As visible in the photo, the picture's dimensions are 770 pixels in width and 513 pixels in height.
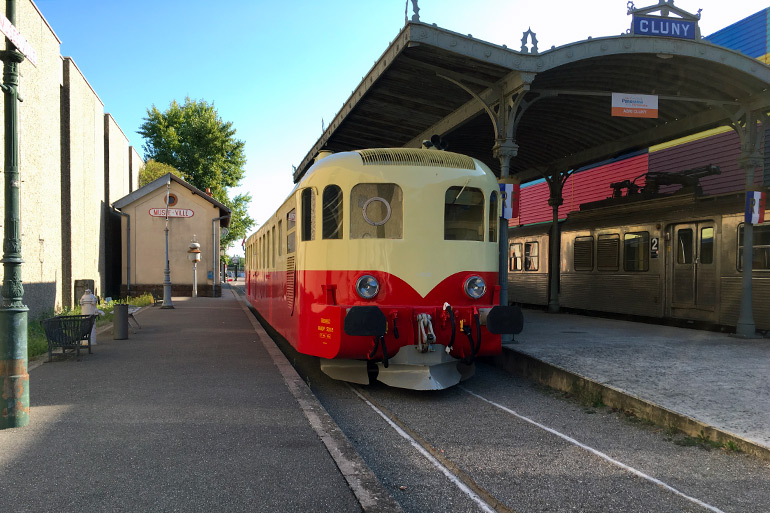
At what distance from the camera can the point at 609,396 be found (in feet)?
20.9

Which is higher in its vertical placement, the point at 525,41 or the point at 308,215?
the point at 525,41

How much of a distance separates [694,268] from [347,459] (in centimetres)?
1027

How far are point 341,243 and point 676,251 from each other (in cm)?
889

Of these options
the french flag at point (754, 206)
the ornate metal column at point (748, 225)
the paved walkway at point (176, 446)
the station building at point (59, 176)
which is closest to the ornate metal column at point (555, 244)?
the ornate metal column at point (748, 225)

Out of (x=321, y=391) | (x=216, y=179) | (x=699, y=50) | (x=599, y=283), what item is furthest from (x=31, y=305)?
(x=216, y=179)

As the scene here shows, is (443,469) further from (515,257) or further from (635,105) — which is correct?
(515,257)

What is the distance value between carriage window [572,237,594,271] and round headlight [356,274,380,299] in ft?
33.5

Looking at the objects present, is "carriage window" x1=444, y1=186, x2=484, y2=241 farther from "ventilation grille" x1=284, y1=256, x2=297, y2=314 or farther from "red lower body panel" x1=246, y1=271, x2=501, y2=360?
"ventilation grille" x1=284, y1=256, x2=297, y2=314

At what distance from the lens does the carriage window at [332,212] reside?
6.71 metres

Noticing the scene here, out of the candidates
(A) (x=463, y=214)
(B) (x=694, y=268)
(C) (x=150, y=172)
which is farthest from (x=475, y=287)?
→ (C) (x=150, y=172)

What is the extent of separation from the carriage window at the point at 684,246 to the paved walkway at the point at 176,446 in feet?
29.4

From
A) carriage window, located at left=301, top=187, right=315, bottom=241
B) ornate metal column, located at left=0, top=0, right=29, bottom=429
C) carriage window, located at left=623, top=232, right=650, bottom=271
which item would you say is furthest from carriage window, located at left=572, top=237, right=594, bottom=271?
ornate metal column, located at left=0, top=0, right=29, bottom=429

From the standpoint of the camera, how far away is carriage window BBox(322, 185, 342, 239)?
6707 millimetres

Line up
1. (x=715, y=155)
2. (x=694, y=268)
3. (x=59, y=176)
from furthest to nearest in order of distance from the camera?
(x=59, y=176)
(x=715, y=155)
(x=694, y=268)
